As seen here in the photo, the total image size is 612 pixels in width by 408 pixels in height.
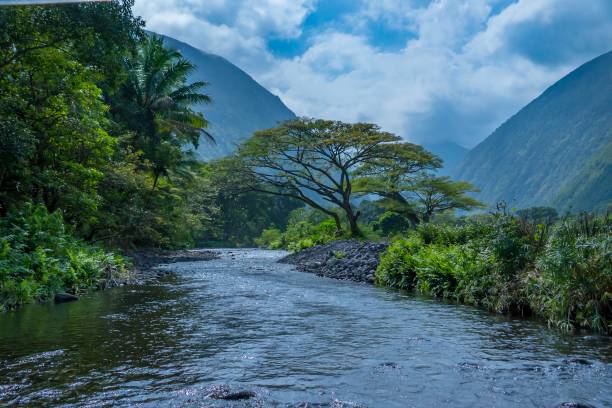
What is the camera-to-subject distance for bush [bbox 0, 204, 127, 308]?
9812mm

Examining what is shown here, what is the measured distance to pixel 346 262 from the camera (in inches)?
759

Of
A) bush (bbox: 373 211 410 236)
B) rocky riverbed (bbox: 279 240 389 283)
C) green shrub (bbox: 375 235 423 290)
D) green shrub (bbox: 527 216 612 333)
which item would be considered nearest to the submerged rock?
green shrub (bbox: 527 216 612 333)

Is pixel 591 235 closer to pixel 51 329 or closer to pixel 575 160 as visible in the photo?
pixel 51 329

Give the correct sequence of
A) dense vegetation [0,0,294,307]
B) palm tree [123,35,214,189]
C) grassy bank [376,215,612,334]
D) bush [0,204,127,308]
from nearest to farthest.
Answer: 1. grassy bank [376,215,612,334]
2. bush [0,204,127,308]
3. dense vegetation [0,0,294,307]
4. palm tree [123,35,214,189]

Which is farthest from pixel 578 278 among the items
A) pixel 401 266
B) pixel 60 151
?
pixel 60 151

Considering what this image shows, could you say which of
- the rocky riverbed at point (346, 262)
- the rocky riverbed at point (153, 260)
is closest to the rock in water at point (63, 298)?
the rocky riverbed at point (153, 260)

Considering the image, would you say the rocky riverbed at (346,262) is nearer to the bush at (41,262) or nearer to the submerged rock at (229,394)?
the bush at (41,262)

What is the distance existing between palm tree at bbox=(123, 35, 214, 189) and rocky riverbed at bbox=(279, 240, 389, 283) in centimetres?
958

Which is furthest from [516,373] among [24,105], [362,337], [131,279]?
[24,105]

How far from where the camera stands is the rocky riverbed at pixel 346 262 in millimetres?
17125

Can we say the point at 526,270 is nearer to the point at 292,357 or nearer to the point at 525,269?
the point at 525,269

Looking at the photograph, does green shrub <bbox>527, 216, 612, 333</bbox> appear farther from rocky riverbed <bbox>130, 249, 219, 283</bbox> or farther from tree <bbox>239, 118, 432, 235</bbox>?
tree <bbox>239, 118, 432, 235</bbox>

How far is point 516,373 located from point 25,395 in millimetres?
5302

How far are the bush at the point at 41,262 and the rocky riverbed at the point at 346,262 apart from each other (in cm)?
818
